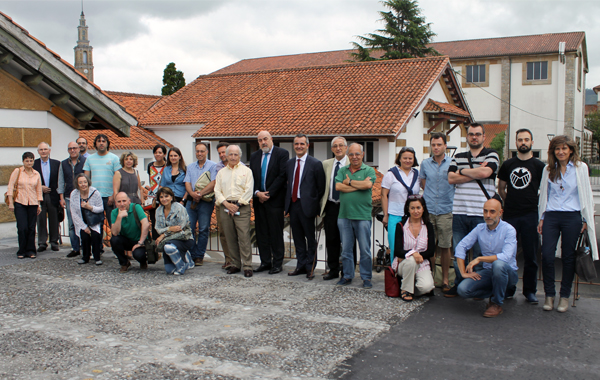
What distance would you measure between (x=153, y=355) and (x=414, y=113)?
1982 cm

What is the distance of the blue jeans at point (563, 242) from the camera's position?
5250 mm

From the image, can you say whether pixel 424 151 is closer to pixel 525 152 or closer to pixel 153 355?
pixel 525 152

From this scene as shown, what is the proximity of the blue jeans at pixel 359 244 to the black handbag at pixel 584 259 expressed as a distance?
7.20 ft

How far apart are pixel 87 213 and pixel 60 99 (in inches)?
115

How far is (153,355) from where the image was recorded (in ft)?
13.5

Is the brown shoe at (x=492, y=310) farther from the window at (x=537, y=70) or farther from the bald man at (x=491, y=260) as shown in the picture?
the window at (x=537, y=70)

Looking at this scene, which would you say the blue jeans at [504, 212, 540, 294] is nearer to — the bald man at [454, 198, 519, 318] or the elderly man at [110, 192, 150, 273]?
the bald man at [454, 198, 519, 318]

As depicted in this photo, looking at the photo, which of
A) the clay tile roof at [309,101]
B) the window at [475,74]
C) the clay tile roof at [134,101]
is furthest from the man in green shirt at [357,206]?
the window at [475,74]

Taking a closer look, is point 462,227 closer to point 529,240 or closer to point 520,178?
point 529,240

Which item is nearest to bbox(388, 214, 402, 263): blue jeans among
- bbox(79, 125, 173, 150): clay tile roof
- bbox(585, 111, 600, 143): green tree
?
bbox(79, 125, 173, 150): clay tile roof

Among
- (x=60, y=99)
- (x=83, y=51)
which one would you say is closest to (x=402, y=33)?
(x=60, y=99)

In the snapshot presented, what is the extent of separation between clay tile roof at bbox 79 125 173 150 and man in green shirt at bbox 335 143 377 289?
59.8ft

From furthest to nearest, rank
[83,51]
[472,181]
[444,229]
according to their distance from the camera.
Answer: [83,51]
[444,229]
[472,181]

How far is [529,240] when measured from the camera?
18.1 feet
